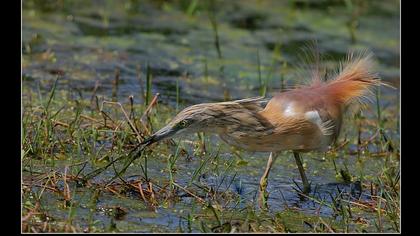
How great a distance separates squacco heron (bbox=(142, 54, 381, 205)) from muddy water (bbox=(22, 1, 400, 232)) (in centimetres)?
37

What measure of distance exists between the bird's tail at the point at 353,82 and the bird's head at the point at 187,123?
1.01m

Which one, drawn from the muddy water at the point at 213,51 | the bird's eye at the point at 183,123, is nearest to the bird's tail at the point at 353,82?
the muddy water at the point at 213,51

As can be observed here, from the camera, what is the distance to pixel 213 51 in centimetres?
1000

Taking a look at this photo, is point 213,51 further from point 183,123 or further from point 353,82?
point 183,123

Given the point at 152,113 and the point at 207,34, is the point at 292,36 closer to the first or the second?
the point at 207,34

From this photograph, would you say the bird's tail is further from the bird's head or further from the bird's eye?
the bird's eye

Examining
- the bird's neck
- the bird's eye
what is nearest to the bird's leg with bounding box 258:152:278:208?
the bird's neck

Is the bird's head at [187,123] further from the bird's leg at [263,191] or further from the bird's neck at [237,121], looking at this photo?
the bird's leg at [263,191]

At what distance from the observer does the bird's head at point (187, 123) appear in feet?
18.1

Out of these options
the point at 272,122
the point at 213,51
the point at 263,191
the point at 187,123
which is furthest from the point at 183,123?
the point at 213,51

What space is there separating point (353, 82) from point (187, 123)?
1.49 metres

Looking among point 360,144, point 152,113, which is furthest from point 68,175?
point 360,144

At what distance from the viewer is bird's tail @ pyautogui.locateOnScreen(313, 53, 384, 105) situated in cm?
630
